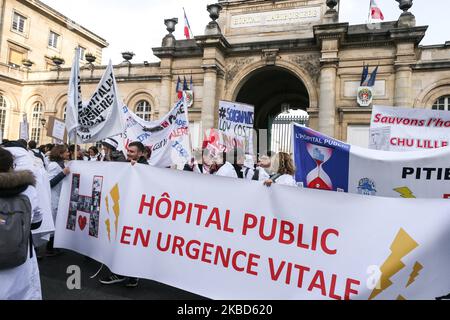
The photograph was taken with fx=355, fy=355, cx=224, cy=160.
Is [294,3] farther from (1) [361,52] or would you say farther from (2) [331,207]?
(2) [331,207]

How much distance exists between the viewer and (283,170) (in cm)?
535

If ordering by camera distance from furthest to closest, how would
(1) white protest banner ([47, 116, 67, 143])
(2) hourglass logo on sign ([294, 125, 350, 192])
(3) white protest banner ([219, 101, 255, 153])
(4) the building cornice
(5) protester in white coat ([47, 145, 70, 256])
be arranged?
1. (4) the building cornice
2. (1) white protest banner ([47, 116, 67, 143])
3. (3) white protest banner ([219, 101, 255, 153])
4. (5) protester in white coat ([47, 145, 70, 256])
5. (2) hourglass logo on sign ([294, 125, 350, 192])

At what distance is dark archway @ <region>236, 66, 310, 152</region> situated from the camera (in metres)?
21.6

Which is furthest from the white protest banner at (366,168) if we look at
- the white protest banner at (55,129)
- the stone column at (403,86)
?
the stone column at (403,86)

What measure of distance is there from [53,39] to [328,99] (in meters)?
34.2

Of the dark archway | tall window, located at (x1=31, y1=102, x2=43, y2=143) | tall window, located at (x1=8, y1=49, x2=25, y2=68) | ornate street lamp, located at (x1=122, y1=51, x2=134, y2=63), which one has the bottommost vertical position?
tall window, located at (x1=31, y1=102, x2=43, y2=143)

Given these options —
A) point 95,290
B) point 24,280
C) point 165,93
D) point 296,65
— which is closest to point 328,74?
point 296,65

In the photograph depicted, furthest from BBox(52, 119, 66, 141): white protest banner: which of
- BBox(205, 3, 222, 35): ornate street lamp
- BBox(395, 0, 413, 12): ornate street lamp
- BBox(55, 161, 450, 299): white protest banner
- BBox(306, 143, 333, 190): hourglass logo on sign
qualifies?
BBox(395, 0, 413, 12): ornate street lamp

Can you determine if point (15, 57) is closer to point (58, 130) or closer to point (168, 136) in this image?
point (58, 130)

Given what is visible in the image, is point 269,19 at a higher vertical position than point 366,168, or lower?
higher

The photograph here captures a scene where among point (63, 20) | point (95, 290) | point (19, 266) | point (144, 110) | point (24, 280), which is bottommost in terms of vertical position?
point (95, 290)

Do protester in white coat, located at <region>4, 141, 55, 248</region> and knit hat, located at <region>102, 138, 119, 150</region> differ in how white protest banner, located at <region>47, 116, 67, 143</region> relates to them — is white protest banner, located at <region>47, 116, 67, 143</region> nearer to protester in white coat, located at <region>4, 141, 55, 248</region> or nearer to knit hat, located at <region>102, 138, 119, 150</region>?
knit hat, located at <region>102, 138, 119, 150</region>

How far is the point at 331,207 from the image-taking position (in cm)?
355

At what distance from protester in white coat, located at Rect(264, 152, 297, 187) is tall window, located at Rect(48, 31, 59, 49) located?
4092cm
